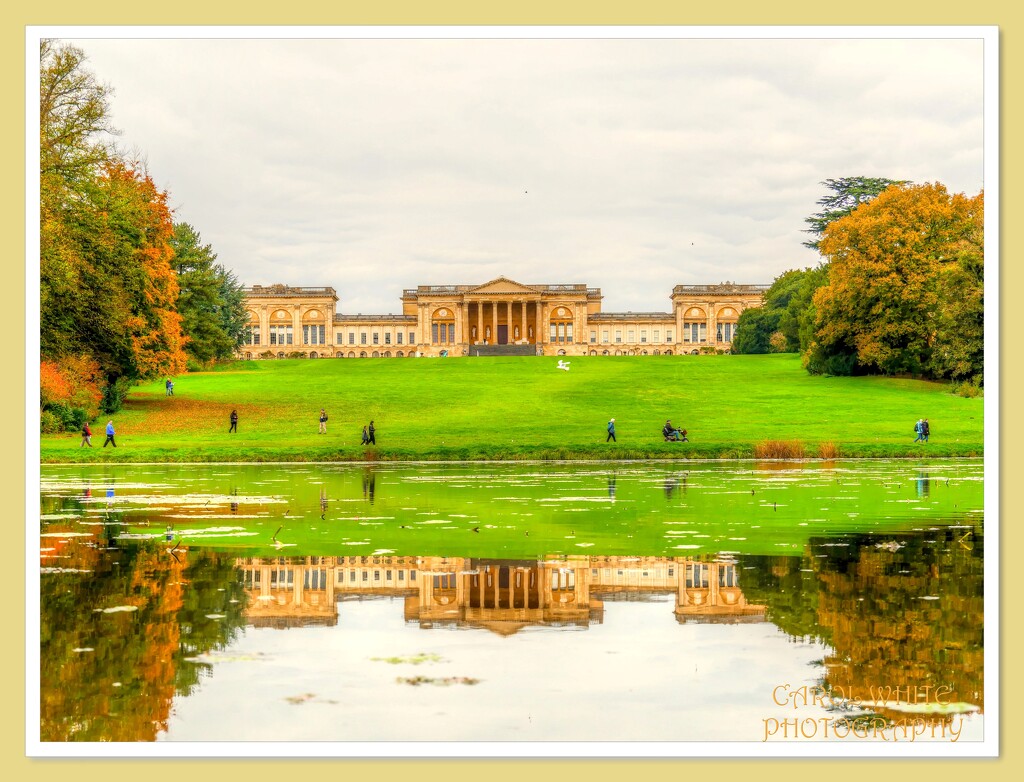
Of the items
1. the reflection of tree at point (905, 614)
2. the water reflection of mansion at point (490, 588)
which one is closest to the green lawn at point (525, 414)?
the reflection of tree at point (905, 614)

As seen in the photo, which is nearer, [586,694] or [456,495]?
[586,694]

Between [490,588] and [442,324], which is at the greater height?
[442,324]

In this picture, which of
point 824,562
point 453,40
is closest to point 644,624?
point 824,562

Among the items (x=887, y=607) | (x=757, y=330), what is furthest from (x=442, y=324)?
(x=887, y=607)

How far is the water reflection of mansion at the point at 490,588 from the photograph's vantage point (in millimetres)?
9383

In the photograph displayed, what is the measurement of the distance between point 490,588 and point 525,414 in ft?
124

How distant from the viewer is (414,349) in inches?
5212

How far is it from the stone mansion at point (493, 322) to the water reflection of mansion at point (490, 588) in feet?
375

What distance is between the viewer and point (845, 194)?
76750mm

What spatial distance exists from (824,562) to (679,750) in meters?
5.59

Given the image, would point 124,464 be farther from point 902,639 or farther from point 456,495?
point 902,639

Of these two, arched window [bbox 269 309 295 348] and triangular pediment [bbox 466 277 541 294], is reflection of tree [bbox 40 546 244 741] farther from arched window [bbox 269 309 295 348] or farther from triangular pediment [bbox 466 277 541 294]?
arched window [bbox 269 309 295 348]

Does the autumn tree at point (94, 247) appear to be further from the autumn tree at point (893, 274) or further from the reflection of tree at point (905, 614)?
the autumn tree at point (893, 274)

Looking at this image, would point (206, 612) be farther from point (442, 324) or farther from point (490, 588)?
point (442, 324)
